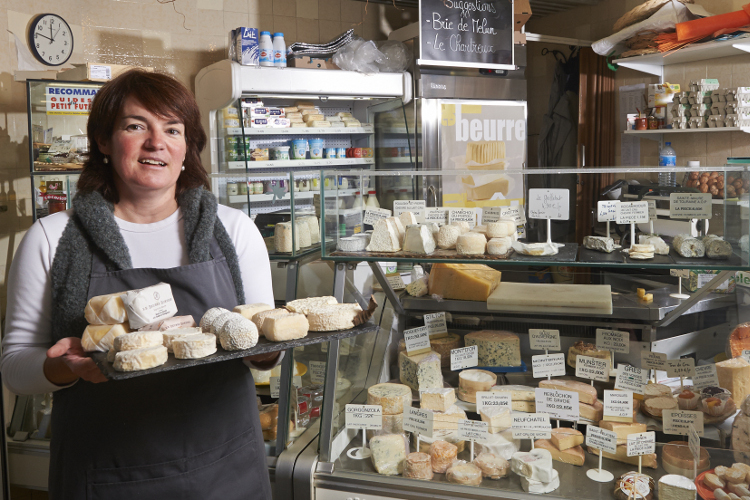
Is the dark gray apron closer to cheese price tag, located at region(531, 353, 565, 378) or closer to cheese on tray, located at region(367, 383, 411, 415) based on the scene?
cheese on tray, located at region(367, 383, 411, 415)

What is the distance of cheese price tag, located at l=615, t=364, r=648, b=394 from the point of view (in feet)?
6.07

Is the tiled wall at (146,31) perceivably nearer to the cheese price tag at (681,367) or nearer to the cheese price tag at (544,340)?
the cheese price tag at (544,340)

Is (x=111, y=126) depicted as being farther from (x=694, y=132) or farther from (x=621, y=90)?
(x=621, y=90)

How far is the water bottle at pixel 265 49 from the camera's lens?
3.85 meters

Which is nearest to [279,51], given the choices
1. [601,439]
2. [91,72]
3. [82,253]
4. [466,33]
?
[91,72]

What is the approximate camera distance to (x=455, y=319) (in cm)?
201

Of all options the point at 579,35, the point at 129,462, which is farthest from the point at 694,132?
the point at 129,462

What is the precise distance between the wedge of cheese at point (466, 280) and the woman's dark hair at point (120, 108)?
0.88 metres

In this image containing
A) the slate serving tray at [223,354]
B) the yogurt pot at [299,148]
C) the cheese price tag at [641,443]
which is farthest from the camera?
the yogurt pot at [299,148]

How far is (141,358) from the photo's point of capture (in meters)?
1.10

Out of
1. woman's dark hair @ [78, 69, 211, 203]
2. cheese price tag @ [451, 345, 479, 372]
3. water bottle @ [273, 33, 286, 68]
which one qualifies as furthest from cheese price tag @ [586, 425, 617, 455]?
water bottle @ [273, 33, 286, 68]

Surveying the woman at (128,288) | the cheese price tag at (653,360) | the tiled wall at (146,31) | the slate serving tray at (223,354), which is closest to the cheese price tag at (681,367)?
the cheese price tag at (653,360)

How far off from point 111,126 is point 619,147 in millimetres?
4814

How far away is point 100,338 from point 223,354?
0.83 feet
